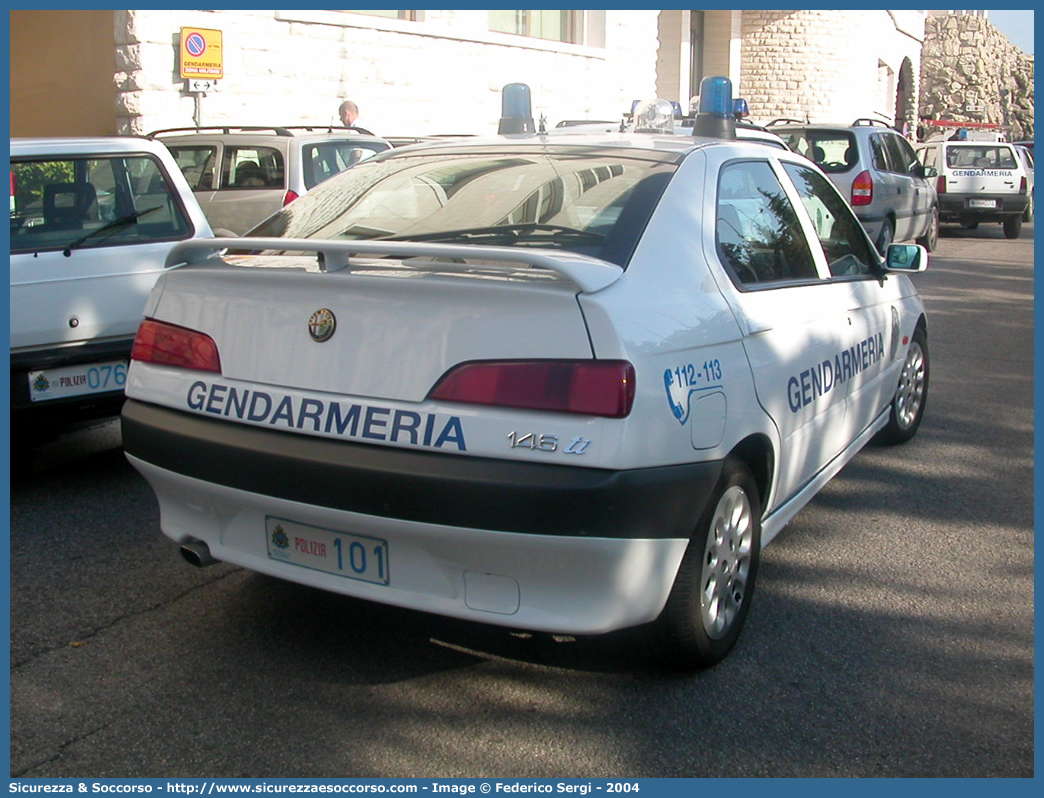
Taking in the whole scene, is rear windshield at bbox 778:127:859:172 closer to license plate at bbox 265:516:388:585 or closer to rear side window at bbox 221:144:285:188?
rear side window at bbox 221:144:285:188

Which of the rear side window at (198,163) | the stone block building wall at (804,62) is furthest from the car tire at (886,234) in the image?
the stone block building wall at (804,62)

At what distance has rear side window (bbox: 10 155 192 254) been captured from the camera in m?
5.39

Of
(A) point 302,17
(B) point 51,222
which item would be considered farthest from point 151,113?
(B) point 51,222

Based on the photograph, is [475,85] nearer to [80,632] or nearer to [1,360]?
[1,360]

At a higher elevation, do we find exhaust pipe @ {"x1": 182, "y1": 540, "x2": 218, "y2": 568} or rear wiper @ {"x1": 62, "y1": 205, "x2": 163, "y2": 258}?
rear wiper @ {"x1": 62, "y1": 205, "x2": 163, "y2": 258}

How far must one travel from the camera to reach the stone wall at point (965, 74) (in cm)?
5831

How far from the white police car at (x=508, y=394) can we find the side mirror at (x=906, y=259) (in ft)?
4.29

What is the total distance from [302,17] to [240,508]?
49.0ft

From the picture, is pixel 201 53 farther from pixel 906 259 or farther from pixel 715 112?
pixel 906 259

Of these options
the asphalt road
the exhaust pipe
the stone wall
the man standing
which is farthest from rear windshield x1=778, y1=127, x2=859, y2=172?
the stone wall

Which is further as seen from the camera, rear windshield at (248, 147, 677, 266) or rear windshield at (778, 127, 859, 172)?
rear windshield at (778, 127, 859, 172)

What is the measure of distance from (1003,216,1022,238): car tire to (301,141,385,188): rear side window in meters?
15.0

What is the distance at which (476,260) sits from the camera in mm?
3426

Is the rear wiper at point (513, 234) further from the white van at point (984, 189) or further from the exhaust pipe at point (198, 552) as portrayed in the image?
the white van at point (984, 189)
